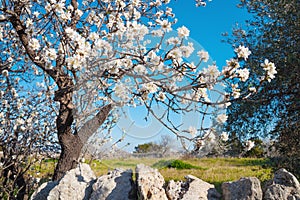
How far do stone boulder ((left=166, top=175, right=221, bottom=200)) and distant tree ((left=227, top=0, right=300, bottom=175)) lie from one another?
2.51 metres

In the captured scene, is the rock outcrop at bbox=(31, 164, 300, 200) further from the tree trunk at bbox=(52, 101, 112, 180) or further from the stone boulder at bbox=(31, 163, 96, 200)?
the tree trunk at bbox=(52, 101, 112, 180)

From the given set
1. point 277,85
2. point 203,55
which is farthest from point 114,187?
point 277,85

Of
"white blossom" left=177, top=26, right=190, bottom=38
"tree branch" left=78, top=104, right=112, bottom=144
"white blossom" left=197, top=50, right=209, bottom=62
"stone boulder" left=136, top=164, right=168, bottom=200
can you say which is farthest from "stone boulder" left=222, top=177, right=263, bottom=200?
"tree branch" left=78, top=104, right=112, bottom=144

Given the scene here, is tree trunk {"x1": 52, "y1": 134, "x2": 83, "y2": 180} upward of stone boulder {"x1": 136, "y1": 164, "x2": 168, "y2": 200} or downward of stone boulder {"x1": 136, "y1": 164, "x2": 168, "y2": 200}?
upward

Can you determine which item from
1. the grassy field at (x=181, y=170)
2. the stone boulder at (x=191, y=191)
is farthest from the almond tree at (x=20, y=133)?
the stone boulder at (x=191, y=191)

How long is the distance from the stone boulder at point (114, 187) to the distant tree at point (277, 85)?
2.96 metres

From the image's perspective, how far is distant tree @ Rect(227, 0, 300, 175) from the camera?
20.4 ft

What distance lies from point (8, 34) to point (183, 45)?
128 inches

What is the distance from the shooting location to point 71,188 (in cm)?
430

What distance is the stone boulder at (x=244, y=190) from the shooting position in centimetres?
377

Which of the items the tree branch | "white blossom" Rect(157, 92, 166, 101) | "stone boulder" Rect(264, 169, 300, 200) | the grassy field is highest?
the tree branch

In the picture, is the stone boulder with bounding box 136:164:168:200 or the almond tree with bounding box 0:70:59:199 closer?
the stone boulder with bounding box 136:164:168:200

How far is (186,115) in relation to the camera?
350 cm

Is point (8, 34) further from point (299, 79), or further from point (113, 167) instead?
point (299, 79)
